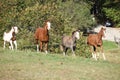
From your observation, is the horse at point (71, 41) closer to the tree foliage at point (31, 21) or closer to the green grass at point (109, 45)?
the tree foliage at point (31, 21)

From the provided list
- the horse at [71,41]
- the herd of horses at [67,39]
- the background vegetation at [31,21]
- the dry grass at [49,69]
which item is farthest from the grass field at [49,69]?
the background vegetation at [31,21]

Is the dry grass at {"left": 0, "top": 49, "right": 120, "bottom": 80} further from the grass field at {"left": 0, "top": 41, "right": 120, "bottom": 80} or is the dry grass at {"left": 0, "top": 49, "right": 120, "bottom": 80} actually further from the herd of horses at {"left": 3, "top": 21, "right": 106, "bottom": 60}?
the herd of horses at {"left": 3, "top": 21, "right": 106, "bottom": 60}

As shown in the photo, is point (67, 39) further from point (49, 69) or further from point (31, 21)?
point (31, 21)

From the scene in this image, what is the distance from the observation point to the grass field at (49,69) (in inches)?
636

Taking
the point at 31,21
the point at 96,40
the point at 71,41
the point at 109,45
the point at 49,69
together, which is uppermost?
the point at 31,21

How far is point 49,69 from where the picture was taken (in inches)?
699

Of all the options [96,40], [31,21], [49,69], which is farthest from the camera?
[31,21]

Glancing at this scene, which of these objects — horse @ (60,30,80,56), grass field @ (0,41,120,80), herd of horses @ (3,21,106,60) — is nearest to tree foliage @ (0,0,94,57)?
horse @ (60,30,80,56)

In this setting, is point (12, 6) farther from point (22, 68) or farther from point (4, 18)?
point (22, 68)

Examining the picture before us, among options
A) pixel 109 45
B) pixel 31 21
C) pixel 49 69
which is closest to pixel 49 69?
pixel 49 69

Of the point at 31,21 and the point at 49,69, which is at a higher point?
the point at 31,21

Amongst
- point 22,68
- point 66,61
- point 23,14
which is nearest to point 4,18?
point 23,14

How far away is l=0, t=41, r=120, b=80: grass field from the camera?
16.2 m

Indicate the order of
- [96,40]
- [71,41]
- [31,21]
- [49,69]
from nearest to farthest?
[49,69] < [96,40] < [71,41] < [31,21]
